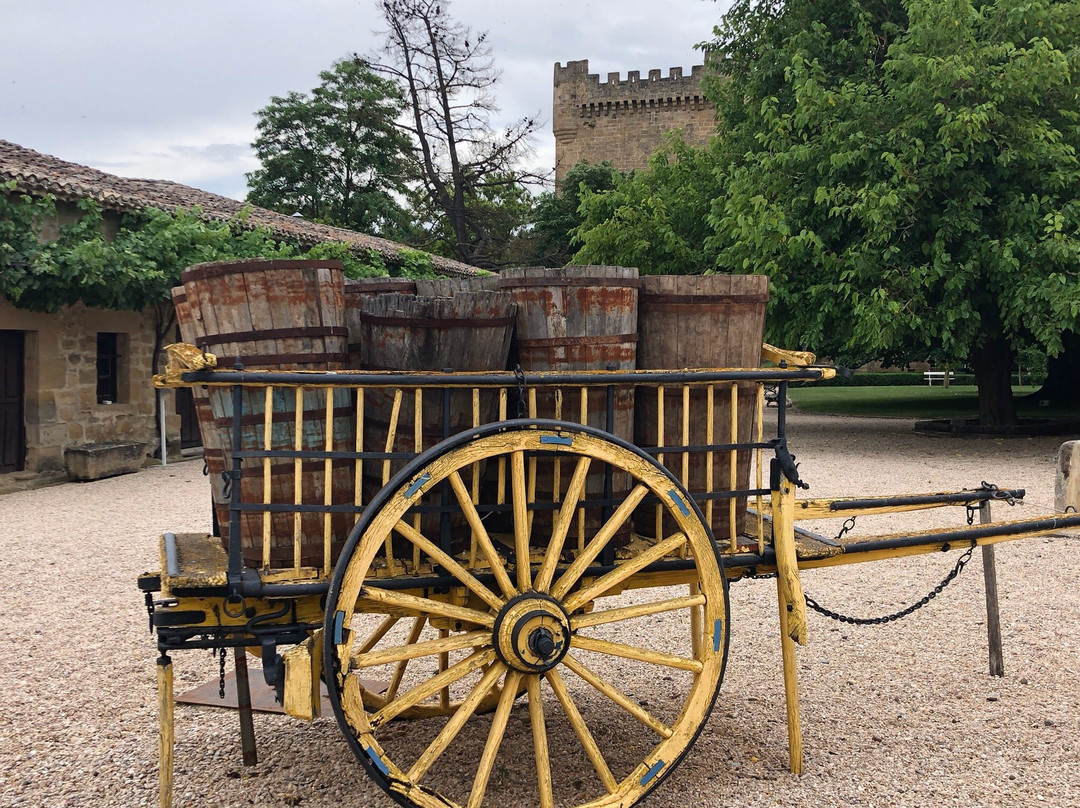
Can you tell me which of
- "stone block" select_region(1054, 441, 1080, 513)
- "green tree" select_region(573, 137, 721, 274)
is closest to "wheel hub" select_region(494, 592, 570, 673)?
"stone block" select_region(1054, 441, 1080, 513)

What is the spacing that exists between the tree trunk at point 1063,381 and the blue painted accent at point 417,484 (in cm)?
1953

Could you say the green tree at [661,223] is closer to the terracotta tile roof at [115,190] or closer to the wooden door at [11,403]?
the terracotta tile roof at [115,190]

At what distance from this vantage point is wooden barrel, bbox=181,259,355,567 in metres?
2.61

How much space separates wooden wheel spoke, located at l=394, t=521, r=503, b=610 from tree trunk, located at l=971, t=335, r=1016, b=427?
46.5 feet

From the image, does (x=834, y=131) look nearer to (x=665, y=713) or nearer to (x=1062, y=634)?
(x=1062, y=634)

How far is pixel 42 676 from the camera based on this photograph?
458cm

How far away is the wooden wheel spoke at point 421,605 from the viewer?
244 centimetres

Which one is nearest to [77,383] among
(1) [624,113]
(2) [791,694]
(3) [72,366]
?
(3) [72,366]

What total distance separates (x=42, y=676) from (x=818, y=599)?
178 inches

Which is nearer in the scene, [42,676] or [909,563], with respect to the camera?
[42,676]

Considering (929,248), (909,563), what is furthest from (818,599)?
(929,248)

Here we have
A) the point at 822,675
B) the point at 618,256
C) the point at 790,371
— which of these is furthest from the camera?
the point at 618,256

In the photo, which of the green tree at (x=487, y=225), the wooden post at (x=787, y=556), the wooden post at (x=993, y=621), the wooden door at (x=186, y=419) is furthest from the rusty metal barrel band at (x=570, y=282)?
the green tree at (x=487, y=225)

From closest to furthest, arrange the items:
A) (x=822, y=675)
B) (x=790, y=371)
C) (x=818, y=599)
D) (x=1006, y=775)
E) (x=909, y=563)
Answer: (x=790, y=371)
(x=1006, y=775)
(x=822, y=675)
(x=818, y=599)
(x=909, y=563)
